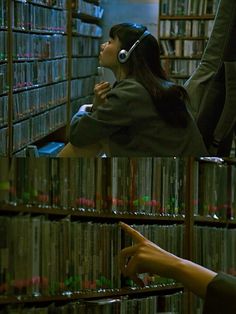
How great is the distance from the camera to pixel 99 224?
5.31 ft

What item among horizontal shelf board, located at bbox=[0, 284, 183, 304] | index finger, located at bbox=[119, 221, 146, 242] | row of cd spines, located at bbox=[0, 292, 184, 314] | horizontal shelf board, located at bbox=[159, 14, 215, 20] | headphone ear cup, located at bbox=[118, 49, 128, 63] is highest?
horizontal shelf board, located at bbox=[159, 14, 215, 20]

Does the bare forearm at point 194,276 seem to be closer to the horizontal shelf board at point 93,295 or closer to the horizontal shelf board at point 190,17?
the horizontal shelf board at point 93,295

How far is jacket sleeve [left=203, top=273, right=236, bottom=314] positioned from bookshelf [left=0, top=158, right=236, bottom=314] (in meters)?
0.53

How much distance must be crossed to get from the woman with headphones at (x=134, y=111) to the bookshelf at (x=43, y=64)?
0.19 ft

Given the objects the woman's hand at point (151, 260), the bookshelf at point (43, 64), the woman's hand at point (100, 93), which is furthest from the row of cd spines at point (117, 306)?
the woman's hand at point (100, 93)

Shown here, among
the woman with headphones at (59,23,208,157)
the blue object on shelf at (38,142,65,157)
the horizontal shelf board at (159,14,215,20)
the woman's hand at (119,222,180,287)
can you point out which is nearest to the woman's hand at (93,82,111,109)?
the woman with headphones at (59,23,208,157)

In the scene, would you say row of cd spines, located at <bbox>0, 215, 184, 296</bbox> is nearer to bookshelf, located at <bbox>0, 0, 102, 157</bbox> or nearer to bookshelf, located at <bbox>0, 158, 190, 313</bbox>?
bookshelf, located at <bbox>0, 158, 190, 313</bbox>

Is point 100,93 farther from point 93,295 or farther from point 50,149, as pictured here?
point 93,295

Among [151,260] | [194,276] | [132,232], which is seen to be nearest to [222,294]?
[194,276]

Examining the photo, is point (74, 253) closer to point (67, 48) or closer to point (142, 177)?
point (142, 177)

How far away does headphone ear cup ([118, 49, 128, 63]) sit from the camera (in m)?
1.53

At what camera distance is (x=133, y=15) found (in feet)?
5.16

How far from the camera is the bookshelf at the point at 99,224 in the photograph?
1.48 m

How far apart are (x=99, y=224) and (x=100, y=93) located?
0.36 m
